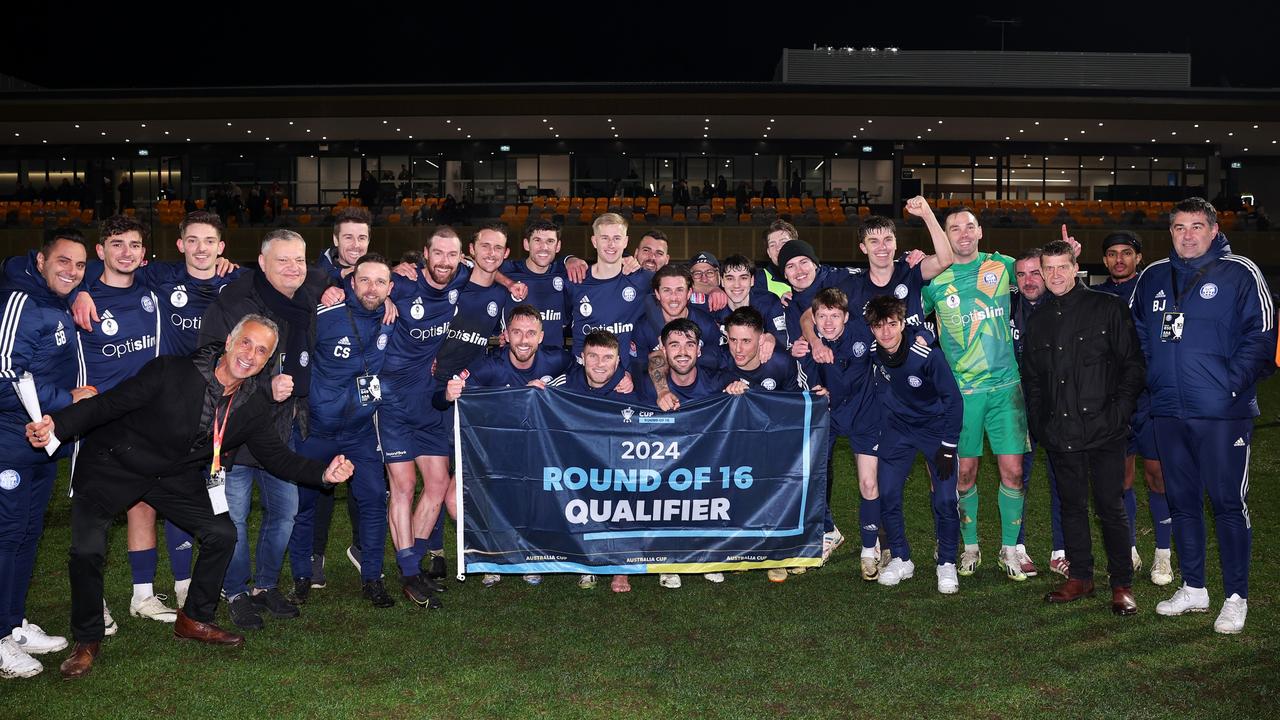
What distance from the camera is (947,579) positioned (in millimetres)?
6594

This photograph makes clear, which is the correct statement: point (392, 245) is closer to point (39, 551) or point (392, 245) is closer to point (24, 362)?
point (39, 551)

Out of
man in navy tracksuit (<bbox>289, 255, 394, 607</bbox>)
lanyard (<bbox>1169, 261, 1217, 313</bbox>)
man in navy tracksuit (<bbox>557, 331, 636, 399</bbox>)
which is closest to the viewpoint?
lanyard (<bbox>1169, 261, 1217, 313</bbox>)

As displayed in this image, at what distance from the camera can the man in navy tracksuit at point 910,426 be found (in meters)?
6.55

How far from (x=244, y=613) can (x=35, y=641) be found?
3.41 feet

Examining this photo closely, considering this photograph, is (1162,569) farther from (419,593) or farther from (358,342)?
(358,342)

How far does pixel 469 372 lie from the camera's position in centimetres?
677

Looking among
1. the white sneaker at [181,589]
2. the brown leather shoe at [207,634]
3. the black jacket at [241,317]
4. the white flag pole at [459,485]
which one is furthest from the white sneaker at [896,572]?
the white sneaker at [181,589]

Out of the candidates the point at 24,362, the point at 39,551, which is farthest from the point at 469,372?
the point at 39,551

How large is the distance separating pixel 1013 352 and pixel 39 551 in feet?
22.7

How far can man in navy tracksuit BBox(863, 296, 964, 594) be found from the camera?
21.5 feet

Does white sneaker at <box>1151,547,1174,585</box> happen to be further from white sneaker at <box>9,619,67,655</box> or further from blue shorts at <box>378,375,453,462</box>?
white sneaker at <box>9,619,67,655</box>

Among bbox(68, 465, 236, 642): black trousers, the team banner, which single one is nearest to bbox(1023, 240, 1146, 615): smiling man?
the team banner

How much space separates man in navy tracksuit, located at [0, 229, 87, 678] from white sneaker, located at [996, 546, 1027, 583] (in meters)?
5.63

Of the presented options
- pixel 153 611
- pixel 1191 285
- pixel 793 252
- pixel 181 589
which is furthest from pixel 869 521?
pixel 153 611
